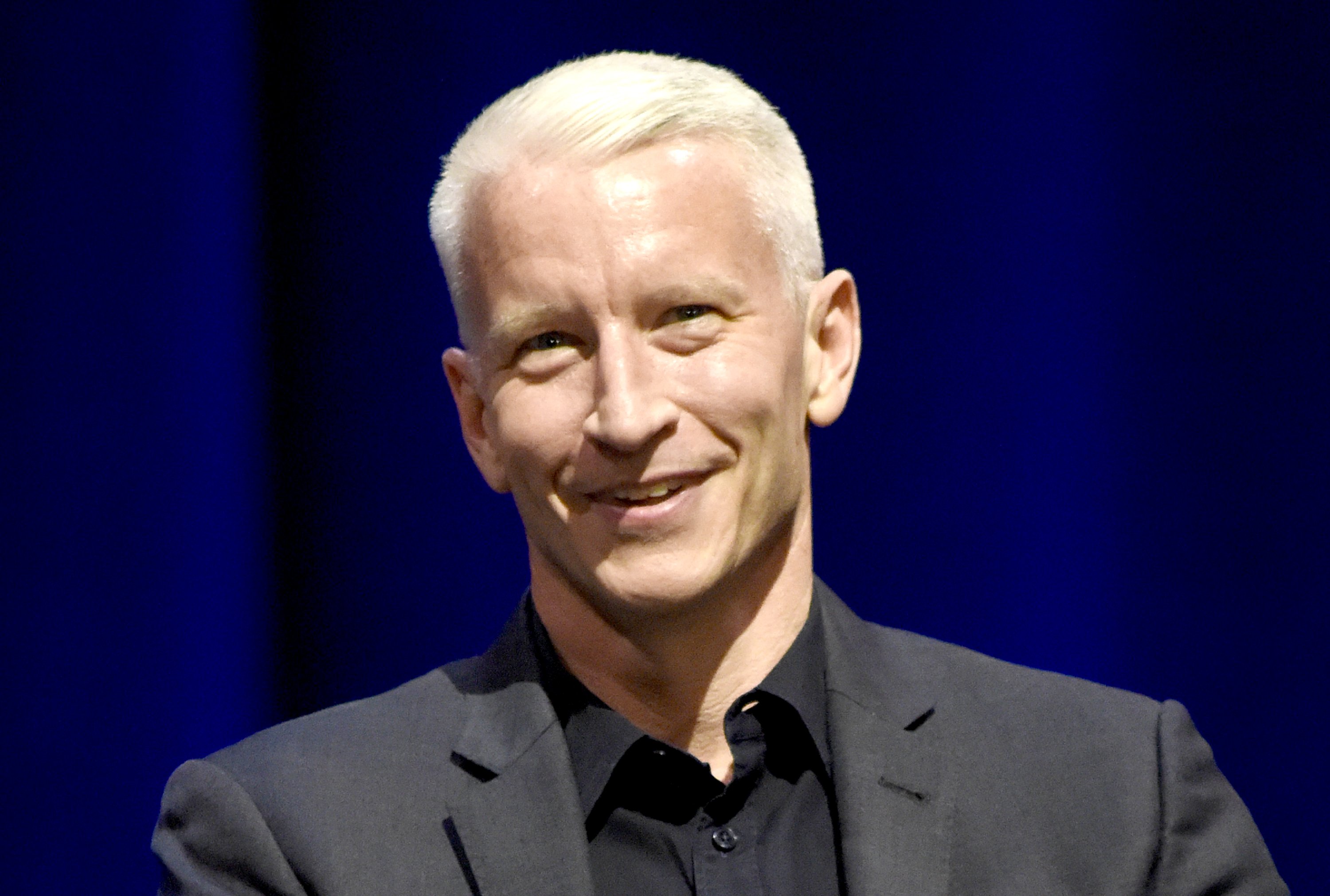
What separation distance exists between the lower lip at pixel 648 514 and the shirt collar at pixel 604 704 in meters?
0.22

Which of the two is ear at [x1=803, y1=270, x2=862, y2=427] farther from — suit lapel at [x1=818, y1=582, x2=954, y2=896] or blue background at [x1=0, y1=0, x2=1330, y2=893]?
blue background at [x1=0, y1=0, x2=1330, y2=893]

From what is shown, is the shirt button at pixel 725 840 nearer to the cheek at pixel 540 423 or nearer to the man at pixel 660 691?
the man at pixel 660 691

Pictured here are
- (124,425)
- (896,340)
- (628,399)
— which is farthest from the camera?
(896,340)

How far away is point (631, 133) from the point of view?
1.71 meters

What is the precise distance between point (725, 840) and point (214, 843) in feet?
1.78

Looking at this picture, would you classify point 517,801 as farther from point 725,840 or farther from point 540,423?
point 540,423

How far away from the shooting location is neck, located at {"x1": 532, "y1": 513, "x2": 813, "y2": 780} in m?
1.78

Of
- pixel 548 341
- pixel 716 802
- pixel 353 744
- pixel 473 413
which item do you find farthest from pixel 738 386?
pixel 353 744

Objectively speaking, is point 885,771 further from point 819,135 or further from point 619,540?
point 819,135

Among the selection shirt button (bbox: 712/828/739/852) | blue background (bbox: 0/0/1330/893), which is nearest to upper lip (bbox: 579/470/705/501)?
shirt button (bbox: 712/828/739/852)

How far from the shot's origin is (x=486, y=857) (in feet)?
5.45

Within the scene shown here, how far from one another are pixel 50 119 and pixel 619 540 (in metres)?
1.14

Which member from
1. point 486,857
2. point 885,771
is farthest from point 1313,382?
point 486,857

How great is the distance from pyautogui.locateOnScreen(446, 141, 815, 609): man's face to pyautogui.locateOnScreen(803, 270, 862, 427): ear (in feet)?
0.34
